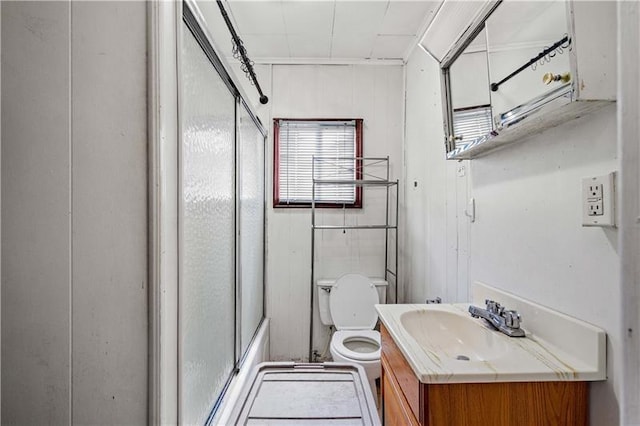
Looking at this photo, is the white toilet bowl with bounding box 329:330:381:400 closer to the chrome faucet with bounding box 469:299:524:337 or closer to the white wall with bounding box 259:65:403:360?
the white wall with bounding box 259:65:403:360

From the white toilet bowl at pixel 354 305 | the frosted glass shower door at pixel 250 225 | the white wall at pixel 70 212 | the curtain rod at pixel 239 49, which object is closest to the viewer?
the white wall at pixel 70 212

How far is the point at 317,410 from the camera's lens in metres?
1.29

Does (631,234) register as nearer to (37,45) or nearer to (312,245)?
(37,45)

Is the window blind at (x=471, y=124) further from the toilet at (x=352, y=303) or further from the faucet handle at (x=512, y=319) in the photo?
the toilet at (x=352, y=303)

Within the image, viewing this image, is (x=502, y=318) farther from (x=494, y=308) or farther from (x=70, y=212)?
(x=70, y=212)

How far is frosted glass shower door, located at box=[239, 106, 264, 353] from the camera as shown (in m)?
1.70

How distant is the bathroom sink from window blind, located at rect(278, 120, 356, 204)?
1344mm

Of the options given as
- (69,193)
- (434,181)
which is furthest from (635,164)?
(434,181)

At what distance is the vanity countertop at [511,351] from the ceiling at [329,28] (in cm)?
174

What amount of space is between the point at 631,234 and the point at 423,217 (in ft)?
5.42

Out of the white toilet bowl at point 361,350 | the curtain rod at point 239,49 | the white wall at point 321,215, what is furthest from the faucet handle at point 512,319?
the curtain rod at point 239,49

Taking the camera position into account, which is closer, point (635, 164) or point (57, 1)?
point (635, 164)

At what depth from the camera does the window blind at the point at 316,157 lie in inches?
96.0

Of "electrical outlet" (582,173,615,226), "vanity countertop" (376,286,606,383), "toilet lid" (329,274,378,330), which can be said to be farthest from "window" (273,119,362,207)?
"electrical outlet" (582,173,615,226)
